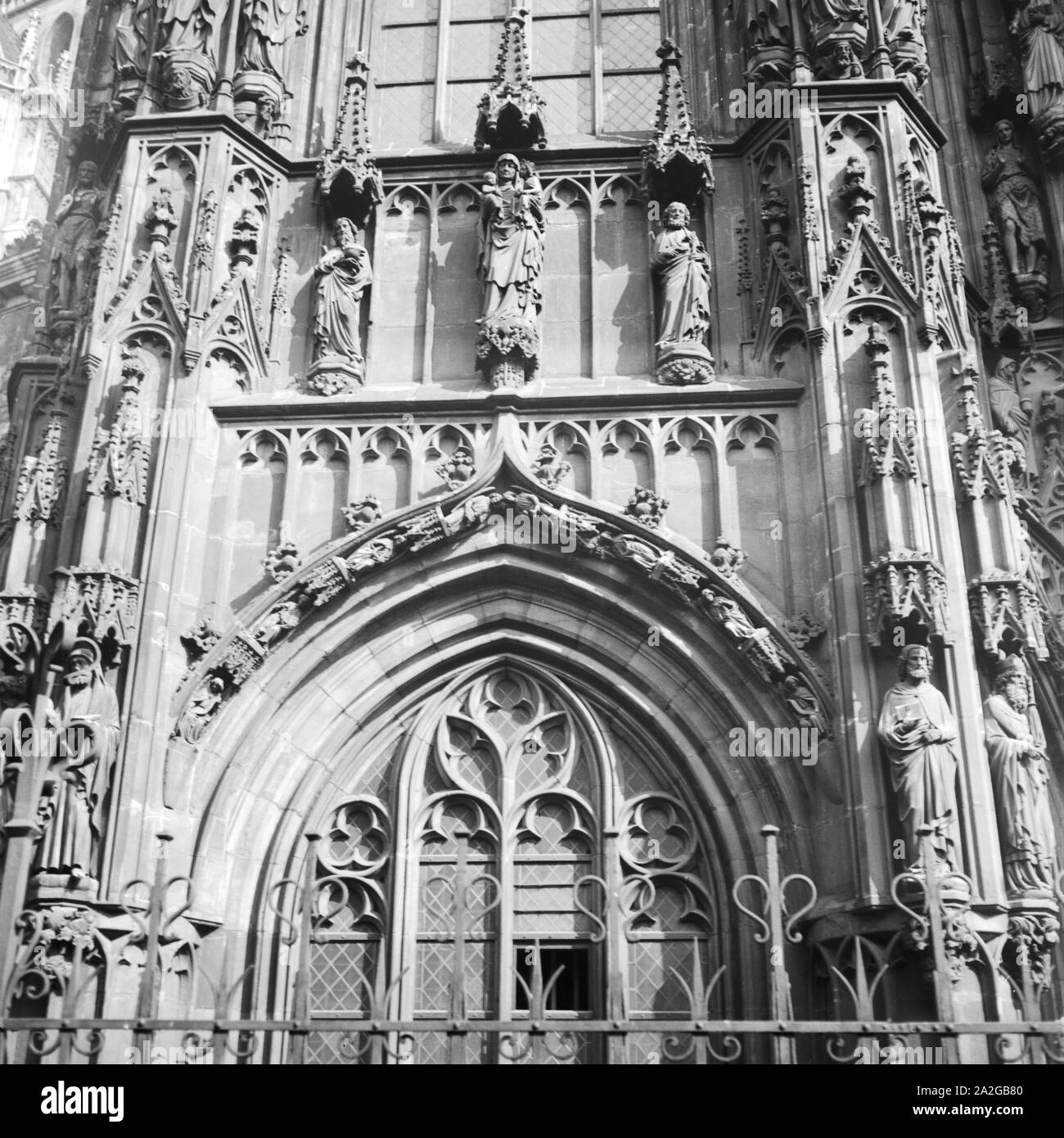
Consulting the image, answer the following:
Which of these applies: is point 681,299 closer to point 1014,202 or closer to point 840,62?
point 840,62

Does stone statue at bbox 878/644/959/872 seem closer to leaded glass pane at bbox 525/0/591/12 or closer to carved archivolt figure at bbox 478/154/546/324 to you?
carved archivolt figure at bbox 478/154/546/324

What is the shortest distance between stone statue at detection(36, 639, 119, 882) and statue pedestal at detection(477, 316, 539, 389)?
437cm

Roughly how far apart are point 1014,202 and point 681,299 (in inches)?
156

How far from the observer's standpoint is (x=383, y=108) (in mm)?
16578

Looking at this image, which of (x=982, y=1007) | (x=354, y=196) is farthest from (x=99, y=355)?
(x=982, y=1007)

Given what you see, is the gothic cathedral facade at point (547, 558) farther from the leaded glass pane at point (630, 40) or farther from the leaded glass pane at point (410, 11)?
the leaded glass pane at point (410, 11)

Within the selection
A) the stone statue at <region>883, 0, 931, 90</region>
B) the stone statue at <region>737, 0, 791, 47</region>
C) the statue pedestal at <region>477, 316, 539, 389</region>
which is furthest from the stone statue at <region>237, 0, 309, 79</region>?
the stone statue at <region>883, 0, 931, 90</region>

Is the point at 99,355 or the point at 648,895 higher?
the point at 99,355

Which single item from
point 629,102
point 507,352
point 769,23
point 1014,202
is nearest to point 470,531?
point 507,352

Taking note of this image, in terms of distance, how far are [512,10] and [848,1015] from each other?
421 inches

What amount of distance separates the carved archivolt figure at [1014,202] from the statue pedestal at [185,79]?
7983 millimetres

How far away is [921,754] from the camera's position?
11.1 metres

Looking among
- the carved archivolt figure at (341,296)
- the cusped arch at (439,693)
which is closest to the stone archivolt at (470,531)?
the cusped arch at (439,693)
